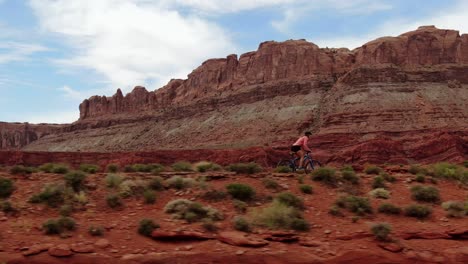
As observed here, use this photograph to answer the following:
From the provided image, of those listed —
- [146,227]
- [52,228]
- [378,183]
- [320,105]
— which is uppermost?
[320,105]

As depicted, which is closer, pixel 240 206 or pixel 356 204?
pixel 240 206

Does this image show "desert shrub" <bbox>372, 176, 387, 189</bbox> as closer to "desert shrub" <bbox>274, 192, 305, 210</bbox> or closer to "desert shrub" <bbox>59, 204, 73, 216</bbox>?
"desert shrub" <bbox>274, 192, 305, 210</bbox>

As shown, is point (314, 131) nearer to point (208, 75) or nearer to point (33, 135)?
point (208, 75)

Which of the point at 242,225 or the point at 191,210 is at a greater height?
the point at 191,210

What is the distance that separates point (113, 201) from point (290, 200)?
4164 millimetres

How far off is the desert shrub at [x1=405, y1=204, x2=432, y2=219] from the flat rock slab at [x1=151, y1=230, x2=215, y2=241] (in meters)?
5.32

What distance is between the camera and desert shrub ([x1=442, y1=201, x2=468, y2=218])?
43.2 feet

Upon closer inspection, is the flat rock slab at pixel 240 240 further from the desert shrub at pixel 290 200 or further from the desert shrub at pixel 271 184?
the desert shrub at pixel 271 184

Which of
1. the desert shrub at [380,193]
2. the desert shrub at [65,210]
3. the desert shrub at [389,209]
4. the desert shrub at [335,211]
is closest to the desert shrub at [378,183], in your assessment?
the desert shrub at [380,193]

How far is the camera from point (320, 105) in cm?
7188

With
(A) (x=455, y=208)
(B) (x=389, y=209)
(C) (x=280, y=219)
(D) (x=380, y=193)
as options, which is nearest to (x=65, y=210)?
(C) (x=280, y=219)

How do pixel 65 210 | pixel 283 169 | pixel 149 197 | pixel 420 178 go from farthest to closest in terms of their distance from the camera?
pixel 283 169 < pixel 420 178 < pixel 149 197 < pixel 65 210

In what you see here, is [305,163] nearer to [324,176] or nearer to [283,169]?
[283,169]

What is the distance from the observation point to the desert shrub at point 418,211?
42.3ft
